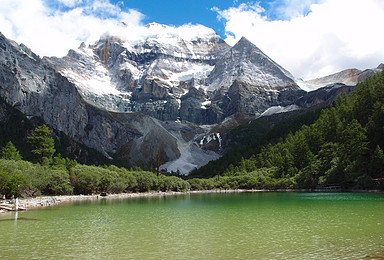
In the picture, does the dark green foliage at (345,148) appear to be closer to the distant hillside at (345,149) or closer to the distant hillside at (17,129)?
the distant hillside at (345,149)

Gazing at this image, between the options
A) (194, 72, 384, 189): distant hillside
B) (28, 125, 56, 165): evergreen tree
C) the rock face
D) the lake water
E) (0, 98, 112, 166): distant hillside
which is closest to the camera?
the lake water

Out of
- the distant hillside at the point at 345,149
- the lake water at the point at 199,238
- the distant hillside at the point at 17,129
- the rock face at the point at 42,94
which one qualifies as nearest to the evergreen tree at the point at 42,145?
the distant hillside at the point at 17,129

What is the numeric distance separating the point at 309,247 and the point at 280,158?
268 feet

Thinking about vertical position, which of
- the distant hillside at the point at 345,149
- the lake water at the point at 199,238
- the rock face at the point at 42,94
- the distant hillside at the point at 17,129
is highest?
the rock face at the point at 42,94

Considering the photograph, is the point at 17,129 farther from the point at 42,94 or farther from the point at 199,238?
the point at 199,238

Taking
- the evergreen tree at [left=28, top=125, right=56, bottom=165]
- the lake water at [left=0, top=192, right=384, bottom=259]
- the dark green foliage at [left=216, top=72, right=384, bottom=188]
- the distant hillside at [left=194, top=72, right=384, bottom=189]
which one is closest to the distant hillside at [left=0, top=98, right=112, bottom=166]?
the evergreen tree at [left=28, top=125, right=56, bottom=165]

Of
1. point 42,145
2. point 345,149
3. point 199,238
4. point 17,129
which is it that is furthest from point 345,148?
point 17,129

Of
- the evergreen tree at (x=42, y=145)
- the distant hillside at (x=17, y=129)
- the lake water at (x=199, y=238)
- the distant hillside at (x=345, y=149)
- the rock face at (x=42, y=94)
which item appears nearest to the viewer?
the lake water at (x=199, y=238)

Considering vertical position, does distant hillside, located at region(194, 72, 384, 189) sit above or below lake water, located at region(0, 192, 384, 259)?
above

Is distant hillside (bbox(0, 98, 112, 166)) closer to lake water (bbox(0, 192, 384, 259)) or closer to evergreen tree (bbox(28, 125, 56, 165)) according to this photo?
evergreen tree (bbox(28, 125, 56, 165))

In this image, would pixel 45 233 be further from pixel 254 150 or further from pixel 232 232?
pixel 254 150

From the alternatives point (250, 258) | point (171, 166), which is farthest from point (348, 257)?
point (171, 166)

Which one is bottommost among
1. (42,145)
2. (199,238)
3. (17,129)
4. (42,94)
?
(199,238)

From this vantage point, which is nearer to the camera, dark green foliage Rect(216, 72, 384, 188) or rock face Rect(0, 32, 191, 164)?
dark green foliage Rect(216, 72, 384, 188)
